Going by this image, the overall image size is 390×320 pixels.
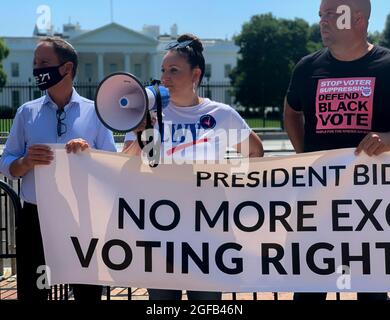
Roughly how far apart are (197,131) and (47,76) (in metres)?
0.91

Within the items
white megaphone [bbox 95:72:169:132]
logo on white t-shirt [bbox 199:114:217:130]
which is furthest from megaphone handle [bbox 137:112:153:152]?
logo on white t-shirt [bbox 199:114:217:130]

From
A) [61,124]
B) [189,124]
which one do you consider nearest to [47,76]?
[61,124]

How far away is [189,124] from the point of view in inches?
130

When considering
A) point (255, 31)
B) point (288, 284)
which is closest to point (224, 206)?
point (288, 284)

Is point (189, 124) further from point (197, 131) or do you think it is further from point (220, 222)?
point (220, 222)

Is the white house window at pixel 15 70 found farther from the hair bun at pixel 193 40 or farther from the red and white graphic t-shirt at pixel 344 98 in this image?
the red and white graphic t-shirt at pixel 344 98

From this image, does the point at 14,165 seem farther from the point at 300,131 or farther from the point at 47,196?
the point at 300,131

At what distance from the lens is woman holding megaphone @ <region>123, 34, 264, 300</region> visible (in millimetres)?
3309

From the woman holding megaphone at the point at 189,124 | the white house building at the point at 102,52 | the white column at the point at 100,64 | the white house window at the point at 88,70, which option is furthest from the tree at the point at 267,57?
the woman holding megaphone at the point at 189,124

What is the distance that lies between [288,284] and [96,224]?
1128 mm

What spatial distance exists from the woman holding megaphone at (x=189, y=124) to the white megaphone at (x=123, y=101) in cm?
20

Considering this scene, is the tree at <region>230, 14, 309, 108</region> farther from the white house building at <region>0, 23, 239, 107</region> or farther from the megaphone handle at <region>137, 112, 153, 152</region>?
the megaphone handle at <region>137, 112, 153, 152</region>

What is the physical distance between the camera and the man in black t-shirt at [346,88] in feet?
10.7

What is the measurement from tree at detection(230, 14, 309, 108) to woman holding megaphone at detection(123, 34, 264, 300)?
158 feet
